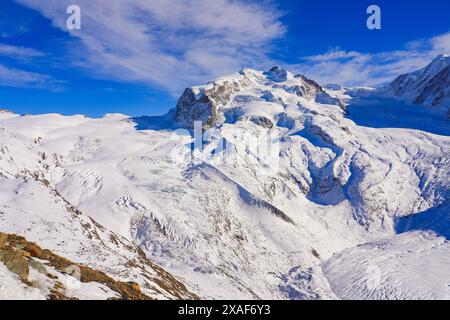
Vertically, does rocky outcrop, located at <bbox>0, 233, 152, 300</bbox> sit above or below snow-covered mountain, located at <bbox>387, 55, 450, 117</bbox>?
below

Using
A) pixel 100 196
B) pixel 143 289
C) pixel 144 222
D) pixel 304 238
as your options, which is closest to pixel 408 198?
pixel 304 238

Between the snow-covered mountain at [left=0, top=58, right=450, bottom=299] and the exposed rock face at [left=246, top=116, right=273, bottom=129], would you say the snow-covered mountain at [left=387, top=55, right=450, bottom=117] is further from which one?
the exposed rock face at [left=246, top=116, right=273, bottom=129]

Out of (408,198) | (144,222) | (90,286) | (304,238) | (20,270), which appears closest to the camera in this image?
(20,270)

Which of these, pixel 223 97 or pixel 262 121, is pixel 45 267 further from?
pixel 223 97

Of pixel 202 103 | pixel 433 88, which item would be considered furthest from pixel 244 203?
pixel 433 88

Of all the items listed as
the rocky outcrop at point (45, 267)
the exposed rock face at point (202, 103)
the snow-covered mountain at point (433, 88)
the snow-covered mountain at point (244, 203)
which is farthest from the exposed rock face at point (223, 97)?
the rocky outcrop at point (45, 267)

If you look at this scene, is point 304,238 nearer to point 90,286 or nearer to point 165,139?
point 165,139

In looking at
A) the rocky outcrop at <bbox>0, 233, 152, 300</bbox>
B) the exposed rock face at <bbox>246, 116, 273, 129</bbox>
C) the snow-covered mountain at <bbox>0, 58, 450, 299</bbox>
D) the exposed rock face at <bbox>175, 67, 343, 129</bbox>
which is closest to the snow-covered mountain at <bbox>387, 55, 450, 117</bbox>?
the snow-covered mountain at <bbox>0, 58, 450, 299</bbox>
